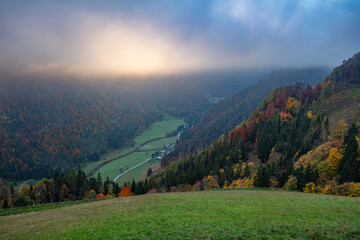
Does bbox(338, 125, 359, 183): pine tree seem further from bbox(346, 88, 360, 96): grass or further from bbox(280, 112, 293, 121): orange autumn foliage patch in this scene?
bbox(280, 112, 293, 121): orange autumn foliage patch

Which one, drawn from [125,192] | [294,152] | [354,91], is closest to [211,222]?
[294,152]

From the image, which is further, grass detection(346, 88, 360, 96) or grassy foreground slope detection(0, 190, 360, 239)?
grass detection(346, 88, 360, 96)

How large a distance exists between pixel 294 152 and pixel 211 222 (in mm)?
67766

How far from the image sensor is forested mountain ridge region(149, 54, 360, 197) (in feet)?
172

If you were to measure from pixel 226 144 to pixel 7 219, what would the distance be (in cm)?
10078

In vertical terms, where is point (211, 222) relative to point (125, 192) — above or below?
above

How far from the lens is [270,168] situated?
64125mm

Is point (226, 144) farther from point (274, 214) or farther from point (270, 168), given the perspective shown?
point (274, 214)

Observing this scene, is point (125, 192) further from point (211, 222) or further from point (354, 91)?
point (354, 91)

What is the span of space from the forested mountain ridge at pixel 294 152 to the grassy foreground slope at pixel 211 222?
2364 centimetres

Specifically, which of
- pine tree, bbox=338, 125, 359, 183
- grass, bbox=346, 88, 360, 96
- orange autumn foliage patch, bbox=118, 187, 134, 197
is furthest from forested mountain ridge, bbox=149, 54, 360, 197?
orange autumn foliage patch, bbox=118, 187, 134, 197

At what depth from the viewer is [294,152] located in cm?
7906

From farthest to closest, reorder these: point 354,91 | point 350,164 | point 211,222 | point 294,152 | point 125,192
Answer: point 354,91
point 125,192
point 294,152
point 350,164
point 211,222

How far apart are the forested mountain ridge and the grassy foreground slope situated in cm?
2364
